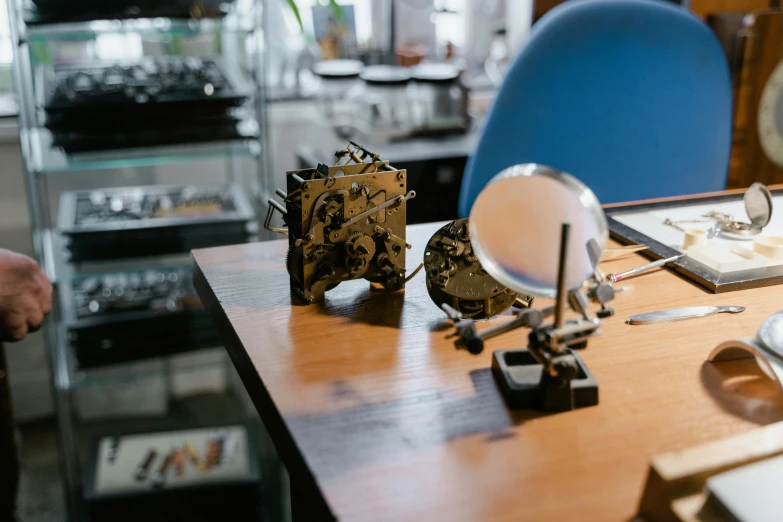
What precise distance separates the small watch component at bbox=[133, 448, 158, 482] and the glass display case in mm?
25

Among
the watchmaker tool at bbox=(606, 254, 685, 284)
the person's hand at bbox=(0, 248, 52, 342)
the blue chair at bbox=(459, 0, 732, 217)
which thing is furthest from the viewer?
the blue chair at bbox=(459, 0, 732, 217)

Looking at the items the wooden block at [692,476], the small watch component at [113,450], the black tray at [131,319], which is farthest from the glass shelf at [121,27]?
the wooden block at [692,476]

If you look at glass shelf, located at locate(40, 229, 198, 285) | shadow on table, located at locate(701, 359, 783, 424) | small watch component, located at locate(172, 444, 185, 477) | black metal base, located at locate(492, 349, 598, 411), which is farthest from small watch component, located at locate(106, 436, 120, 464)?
shadow on table, located at locate(701, 359, 783, 424)

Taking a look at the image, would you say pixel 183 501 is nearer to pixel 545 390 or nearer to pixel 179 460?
pixel 179 460

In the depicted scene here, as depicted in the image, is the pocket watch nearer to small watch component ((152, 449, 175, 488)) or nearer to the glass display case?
the glass display case

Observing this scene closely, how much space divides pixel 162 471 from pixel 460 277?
45.5 inches

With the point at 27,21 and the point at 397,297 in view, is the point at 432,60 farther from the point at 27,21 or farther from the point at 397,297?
the point at 397,297

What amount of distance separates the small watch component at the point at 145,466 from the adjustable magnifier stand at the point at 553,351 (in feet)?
4.12

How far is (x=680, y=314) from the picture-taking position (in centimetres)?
93

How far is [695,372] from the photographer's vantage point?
0.81m

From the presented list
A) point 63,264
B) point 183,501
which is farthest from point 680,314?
point 63,264

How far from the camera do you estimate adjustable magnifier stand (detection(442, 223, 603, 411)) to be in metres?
0.72

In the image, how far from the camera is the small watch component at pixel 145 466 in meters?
1.78

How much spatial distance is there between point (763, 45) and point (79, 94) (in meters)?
1.59
